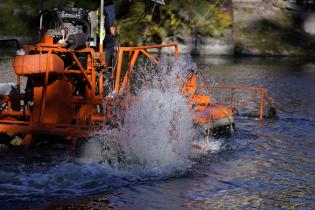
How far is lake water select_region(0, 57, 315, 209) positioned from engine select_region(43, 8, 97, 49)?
2247 millimetres

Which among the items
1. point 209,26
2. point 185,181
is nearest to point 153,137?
point 185,181

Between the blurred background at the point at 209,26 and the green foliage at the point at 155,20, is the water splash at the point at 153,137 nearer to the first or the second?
the blurred background at the point at 209,26

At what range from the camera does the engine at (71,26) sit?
14773mm

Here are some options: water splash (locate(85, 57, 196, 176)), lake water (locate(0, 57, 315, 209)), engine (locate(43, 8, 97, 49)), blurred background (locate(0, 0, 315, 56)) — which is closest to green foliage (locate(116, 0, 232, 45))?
blurred background (locate(0, 0, 315, 56))

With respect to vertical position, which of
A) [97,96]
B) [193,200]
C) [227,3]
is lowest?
[193,200]

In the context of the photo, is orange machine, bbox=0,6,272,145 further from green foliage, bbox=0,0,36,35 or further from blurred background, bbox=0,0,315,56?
green foliage, bbox=0,0,36,35

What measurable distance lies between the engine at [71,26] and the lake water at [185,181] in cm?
225

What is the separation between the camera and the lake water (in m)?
11.9

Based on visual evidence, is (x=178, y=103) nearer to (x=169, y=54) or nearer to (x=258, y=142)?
(x=258, y=142)

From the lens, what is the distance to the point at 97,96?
15703 mm

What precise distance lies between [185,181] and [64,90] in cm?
323

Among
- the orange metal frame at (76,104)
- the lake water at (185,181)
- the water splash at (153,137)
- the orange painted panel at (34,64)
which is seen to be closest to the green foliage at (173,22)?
the lake water at (185,181)

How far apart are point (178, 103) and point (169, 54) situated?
117 ft

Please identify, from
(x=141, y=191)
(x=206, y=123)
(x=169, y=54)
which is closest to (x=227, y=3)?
(x=169, y=54)
